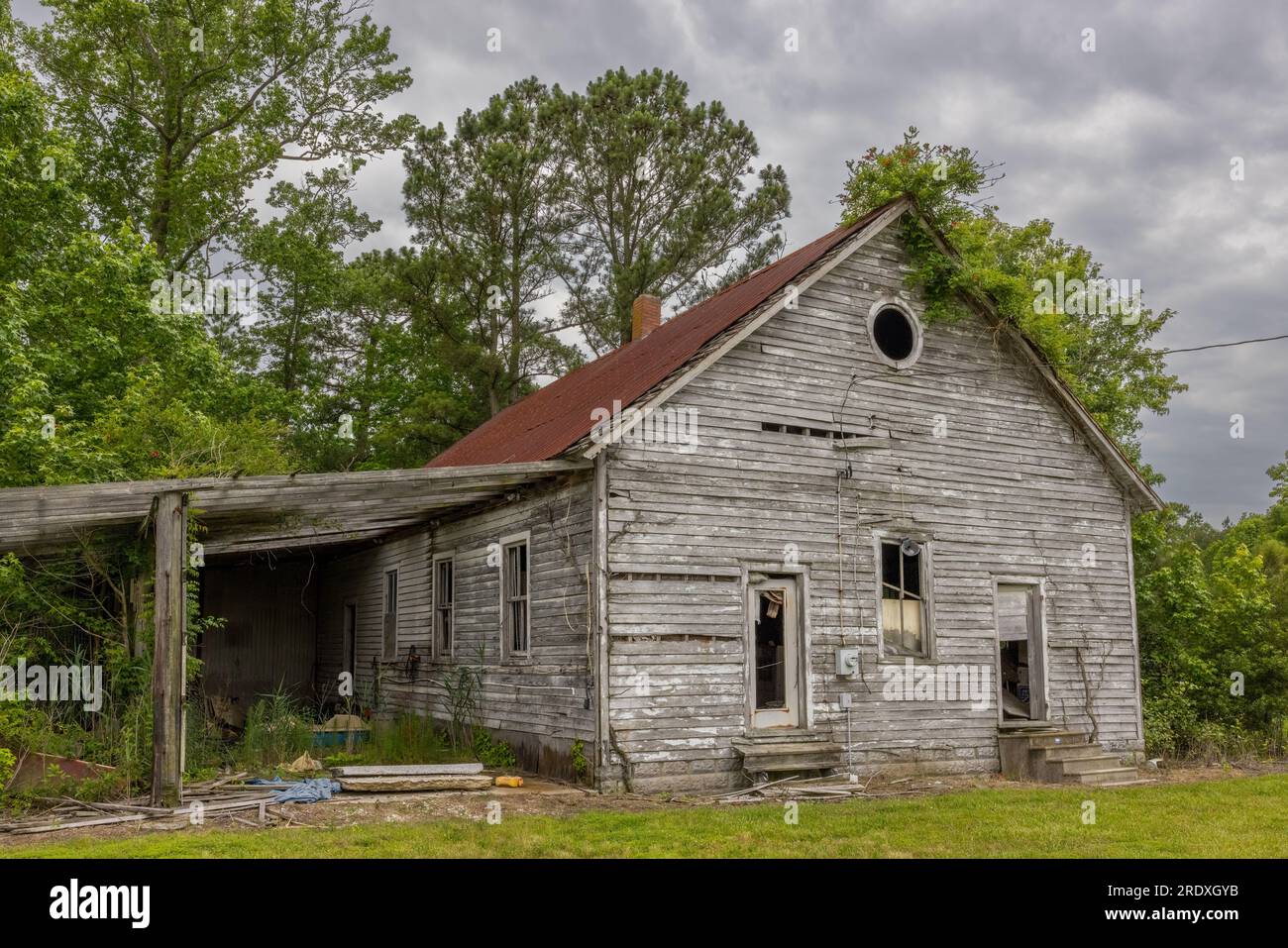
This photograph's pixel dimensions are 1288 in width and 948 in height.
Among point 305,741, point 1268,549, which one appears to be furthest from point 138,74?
point 1268,549

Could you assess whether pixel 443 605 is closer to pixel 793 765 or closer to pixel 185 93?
pixel 793 765

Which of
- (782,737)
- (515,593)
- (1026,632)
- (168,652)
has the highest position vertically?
(515,593)

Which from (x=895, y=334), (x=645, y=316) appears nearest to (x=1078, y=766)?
(x=895, y=334)

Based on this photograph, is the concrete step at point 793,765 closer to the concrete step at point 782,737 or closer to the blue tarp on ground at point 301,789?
the concrete step at point 782,737

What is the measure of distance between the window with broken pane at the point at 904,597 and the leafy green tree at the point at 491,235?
18460 mm

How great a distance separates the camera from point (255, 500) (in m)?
11.8

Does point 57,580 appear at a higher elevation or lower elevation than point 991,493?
lower

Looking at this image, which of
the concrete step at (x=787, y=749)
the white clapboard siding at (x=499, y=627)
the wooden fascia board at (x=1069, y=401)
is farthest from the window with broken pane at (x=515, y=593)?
the wooden fascia board at (x=1069, y=401)

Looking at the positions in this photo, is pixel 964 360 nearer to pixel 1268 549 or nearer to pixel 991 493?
pixel 991 493

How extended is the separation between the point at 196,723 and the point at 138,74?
20649 mm

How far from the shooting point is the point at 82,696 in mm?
12766

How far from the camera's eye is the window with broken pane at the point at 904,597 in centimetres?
1430

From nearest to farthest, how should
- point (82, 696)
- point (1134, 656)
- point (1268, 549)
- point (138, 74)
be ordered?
point (82, 696)
point (1134, 656)
point (138, 74)
point (1268, 549)

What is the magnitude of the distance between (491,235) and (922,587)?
20.3 m
